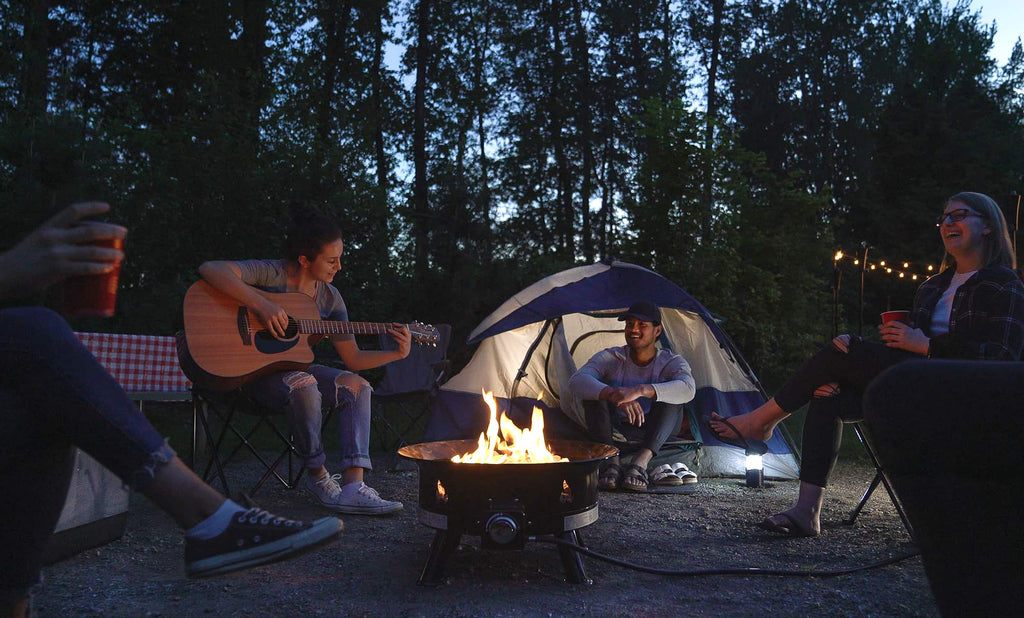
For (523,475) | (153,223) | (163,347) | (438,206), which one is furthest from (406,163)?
(523,475)

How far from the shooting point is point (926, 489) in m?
1.26

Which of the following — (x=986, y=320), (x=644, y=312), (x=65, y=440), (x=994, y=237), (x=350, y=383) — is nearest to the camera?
(x=65, y=440)

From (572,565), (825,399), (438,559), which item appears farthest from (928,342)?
(438,559)

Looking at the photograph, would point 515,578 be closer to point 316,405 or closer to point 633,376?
point 316,405

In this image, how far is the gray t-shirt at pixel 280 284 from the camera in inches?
142

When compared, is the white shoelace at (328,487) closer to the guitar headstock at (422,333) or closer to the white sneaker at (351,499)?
the white sneaker at (351,499)

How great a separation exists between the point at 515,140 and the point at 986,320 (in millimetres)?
13484

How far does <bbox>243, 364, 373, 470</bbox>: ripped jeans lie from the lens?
3.50 metres

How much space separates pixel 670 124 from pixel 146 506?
9003 millimetres

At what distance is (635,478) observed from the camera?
4383mm

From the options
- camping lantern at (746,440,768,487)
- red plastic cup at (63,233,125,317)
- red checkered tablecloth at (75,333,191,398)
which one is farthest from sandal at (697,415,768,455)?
red checkered tablecloth at (75,333,191,398)

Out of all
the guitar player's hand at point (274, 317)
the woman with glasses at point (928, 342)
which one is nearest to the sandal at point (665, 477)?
the woman with glasses at point (928, 342)

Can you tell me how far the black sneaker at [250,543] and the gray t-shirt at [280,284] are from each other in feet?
7.17

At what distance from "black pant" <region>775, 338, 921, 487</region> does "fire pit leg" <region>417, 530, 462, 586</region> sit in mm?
1496
